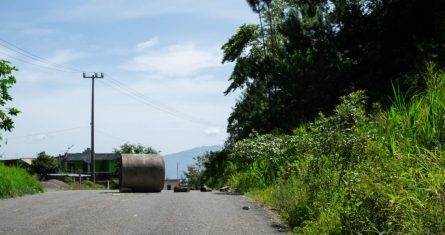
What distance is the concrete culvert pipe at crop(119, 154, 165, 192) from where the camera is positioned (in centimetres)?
2277

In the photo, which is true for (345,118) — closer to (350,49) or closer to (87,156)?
(350,49)

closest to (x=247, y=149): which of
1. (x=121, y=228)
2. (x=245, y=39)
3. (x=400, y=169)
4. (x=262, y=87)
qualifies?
(x=121, y=228)

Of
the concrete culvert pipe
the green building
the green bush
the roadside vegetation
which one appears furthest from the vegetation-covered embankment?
the green building

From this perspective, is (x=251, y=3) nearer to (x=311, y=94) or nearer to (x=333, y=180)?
(x=311, y=94)

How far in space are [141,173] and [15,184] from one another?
18.4ft

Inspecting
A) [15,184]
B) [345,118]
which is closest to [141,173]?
[15,184]

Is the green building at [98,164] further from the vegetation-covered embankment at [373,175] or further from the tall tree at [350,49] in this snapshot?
the vegetation-covered embankment at [373,175]

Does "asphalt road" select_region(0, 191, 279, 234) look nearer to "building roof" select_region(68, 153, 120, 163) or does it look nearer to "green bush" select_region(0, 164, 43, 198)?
"green bush" select_region(0, 164, 43, 198)

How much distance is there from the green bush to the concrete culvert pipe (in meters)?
3.33

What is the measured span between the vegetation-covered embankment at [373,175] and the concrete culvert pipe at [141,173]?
11.6 metres

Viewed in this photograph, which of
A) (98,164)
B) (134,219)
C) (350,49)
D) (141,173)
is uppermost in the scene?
(350,49)

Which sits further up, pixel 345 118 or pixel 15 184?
pixel 345 118

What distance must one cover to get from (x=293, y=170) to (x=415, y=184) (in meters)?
6.63

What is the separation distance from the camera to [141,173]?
22875mm
